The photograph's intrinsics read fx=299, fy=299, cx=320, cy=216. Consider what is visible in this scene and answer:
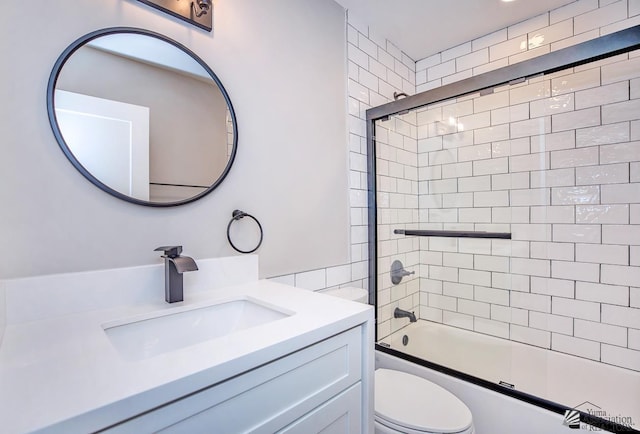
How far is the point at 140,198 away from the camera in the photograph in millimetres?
1023

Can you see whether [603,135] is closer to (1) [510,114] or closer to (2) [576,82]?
(2) [576,82]

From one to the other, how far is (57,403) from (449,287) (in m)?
2.24

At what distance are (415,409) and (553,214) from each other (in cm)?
149

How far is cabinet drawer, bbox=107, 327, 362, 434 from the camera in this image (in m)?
0.54

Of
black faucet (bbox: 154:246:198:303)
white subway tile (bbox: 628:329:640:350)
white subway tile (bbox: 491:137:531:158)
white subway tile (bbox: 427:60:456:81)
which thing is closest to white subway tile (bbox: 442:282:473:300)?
white subway tile (bbox: 628:329:640:350)

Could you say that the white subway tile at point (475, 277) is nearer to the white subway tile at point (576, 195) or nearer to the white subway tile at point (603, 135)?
the white subway tile at point (576, 195)

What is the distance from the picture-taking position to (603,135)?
5.75 feet

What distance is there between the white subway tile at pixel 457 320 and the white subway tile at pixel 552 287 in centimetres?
45

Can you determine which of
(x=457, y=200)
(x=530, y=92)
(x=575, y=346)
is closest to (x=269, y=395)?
(x=457, y=200)

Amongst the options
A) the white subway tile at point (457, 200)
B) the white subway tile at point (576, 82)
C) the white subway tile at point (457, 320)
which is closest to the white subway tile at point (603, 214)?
the white subway tile at point (457, 200)

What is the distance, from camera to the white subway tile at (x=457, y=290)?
83.6 inches

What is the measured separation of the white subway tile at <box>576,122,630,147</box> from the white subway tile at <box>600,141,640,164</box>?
29 millimetres

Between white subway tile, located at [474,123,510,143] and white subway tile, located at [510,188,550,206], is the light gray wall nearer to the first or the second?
white subway tile, located at [474,123,510,143]

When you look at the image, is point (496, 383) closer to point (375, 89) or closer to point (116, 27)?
point (375, 89)
